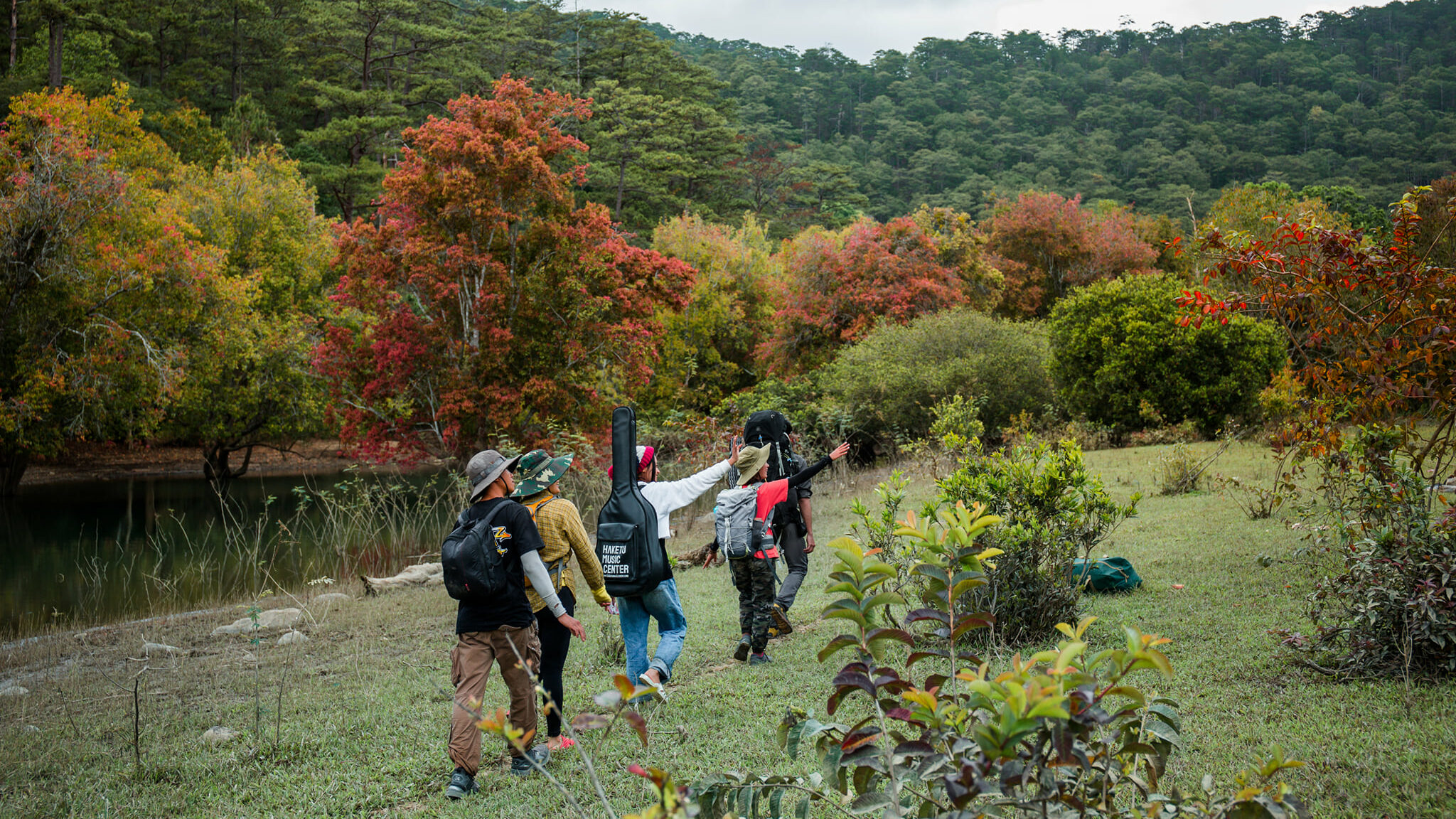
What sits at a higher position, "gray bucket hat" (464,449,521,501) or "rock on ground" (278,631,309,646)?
"gray bucket hat" (464,449,521,501)

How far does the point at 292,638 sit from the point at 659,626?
16.0 feet

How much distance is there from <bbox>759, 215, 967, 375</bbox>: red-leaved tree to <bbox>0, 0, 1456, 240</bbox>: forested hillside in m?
16.1

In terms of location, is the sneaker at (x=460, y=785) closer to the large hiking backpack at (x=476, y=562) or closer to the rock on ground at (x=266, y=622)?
the large hiking backpack at (x=476, y=562)

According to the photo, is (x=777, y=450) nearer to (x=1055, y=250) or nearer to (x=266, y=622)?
(x=266, y=622)

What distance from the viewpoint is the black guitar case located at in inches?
209

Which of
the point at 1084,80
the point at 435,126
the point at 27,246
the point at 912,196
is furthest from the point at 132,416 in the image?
the point at 1084,80

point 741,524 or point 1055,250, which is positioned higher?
point 1055,250

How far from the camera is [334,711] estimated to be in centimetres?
599

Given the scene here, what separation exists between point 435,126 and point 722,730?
13.8 metres

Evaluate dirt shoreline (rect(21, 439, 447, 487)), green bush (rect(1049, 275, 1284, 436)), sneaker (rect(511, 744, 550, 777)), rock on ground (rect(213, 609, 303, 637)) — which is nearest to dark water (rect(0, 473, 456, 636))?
rock on ground (rect(213, 609, 303, 637))

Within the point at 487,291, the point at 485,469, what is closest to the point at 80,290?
the point at 487,291

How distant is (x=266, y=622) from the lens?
9367 mm

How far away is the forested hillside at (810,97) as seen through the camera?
35688mm

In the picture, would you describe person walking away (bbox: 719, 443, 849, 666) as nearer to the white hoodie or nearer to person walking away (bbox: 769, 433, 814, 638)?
person walking away (bbox: 769, 433, 814, 638)
